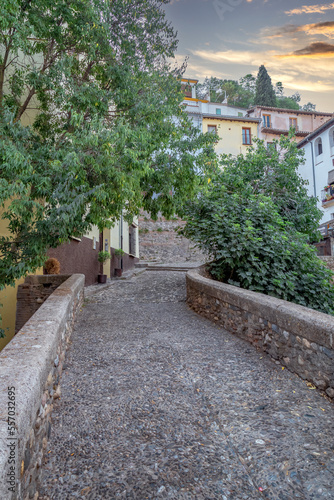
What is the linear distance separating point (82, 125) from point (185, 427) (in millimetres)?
4852

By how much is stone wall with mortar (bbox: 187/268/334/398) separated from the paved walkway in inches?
6.1

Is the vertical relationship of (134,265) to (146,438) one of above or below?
above

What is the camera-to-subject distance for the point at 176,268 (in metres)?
14.5

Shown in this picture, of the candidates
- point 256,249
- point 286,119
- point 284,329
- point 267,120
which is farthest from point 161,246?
point 286,119

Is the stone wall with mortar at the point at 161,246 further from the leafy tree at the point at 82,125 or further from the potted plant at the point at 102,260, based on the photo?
the leafy tree at the point at 82,125

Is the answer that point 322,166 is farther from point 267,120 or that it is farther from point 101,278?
point 101,278

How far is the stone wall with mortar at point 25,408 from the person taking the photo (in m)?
1.35

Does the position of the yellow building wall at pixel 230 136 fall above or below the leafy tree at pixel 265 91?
below

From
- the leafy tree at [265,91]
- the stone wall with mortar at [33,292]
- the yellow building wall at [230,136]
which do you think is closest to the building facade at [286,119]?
the yellow building wall at [230,136]

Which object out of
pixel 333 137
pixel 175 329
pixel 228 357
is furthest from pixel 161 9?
pixel 333 137

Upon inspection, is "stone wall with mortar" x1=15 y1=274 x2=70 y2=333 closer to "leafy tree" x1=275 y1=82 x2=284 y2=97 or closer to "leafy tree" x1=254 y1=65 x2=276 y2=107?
"leafy tree" x1=254 y1=65 x2=276 y2=107

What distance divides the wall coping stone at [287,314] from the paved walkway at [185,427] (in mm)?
480

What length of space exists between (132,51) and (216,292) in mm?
4970

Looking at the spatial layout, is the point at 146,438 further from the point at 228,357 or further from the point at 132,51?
the point at 132,51
